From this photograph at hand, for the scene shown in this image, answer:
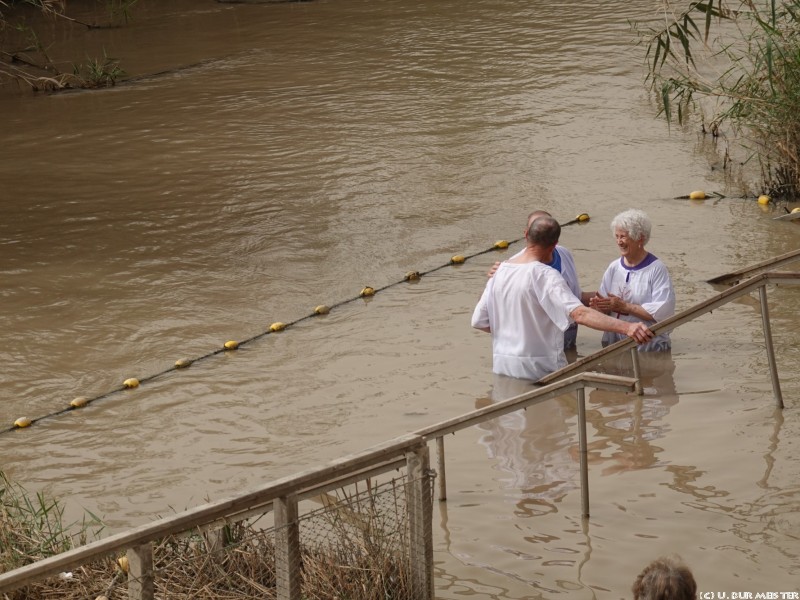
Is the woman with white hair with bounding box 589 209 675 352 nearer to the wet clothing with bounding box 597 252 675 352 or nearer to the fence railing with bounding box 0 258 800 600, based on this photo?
the wet clothing with bounding box 597 252 675 352

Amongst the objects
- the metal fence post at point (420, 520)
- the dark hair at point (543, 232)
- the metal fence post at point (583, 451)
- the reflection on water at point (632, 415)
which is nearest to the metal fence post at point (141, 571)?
the metal fence post at point (420, 520)

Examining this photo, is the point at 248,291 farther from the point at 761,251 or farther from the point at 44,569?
the point at 44,569

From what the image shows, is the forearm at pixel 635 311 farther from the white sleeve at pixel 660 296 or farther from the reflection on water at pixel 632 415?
the reflection on water at pixel 632 415

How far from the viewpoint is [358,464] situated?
484 centimetres

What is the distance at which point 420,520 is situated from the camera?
507cm

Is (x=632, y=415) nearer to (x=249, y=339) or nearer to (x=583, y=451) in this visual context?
(x=583, y=451)

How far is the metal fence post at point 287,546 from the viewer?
466 centimetres

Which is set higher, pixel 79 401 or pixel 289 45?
pixel 289 45

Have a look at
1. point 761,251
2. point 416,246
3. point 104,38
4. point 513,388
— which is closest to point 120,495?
point 513,388

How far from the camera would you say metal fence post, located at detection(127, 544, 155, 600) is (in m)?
4.39

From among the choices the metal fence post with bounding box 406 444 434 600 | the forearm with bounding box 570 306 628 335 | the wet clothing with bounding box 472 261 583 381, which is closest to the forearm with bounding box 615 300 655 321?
the wet clothing with bounding box 472 261 583 381

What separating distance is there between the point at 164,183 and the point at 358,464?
9.79 m

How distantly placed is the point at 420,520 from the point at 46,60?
18.2 m

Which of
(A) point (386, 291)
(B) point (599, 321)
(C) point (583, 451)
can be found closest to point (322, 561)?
(C) point (583, 451)
